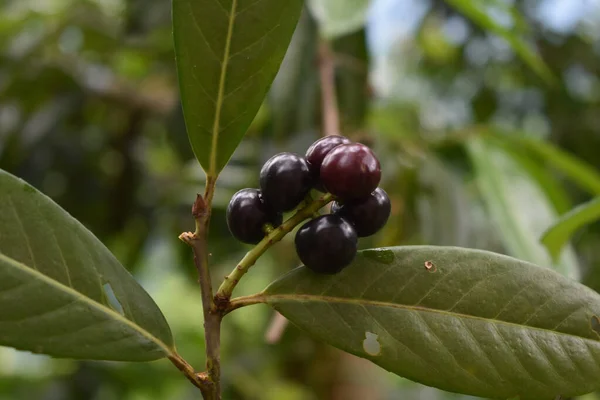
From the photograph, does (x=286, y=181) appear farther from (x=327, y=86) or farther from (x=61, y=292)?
(x=327, y=86)

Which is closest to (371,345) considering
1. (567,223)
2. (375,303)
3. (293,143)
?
(375,303)

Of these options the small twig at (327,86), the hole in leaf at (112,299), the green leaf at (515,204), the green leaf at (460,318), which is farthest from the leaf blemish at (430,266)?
the small twig at (327,86)

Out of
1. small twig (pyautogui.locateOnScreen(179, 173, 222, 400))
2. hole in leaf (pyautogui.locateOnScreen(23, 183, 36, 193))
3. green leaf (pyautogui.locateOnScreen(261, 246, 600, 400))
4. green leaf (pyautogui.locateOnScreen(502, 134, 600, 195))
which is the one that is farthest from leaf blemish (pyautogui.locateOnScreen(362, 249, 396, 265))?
green leaf (pyautogui.locateOnScreen(502, 134, 600, 195))

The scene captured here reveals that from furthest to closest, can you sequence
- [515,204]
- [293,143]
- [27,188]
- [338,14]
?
[293,143], [515,204], [338,14], [27,188]

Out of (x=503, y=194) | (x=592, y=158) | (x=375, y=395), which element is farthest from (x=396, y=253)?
(x=592, y=158)

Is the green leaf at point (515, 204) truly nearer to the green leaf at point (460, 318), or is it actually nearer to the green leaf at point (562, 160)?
the green leaf at point (562, 160)

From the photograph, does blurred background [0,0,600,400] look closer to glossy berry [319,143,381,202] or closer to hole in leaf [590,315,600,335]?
hole in leaf [590,315,600,335]

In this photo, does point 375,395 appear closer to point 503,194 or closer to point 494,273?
point 503,194
